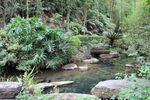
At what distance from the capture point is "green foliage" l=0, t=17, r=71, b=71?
508 centimetres

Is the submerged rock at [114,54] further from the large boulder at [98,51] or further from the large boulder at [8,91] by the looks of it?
the large boulder at [8,91]

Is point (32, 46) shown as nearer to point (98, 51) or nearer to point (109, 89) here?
point (109, 89)

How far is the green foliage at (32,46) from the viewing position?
5.08 meters

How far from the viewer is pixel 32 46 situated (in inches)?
217

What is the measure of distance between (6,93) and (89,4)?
11105mm

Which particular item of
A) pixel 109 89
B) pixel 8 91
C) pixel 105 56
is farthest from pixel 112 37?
pixel 8 91

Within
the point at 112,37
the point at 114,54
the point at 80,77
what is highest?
the point at 112,37

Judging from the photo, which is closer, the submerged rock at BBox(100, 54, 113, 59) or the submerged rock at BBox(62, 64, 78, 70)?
the submerged rock at BBox(62, 64, 78, 70)

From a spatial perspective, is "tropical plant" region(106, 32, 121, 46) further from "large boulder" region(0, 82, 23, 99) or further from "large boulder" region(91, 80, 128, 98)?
"large boulder" region(0, 82, 23, 99)

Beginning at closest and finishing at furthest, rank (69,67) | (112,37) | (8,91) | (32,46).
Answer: (8,91) < (32,46) < (69,67) < (112,37)

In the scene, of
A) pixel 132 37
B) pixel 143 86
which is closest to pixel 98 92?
pixel 143 86

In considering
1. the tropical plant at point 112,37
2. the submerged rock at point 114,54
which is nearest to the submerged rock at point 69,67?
the submerged rock at point 114,54

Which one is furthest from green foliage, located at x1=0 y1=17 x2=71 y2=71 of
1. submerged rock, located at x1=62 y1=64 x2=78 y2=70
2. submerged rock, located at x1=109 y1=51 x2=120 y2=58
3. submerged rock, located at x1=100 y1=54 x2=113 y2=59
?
submerged rock, located at x1=109 y1=51 x2=120 y2=58

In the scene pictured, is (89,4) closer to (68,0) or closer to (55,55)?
(68,0)
